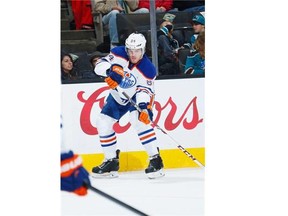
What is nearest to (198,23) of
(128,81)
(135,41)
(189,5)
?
(189,5)

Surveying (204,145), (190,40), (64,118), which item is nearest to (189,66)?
(190,40)

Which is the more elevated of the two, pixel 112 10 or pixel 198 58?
pixel 112 10

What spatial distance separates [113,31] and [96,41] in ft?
0.26

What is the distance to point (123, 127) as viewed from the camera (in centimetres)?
356

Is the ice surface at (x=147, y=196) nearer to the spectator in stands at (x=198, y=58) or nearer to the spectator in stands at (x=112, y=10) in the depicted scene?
the spectator in stands at (x=198, y=58)

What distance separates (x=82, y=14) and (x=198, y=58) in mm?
500

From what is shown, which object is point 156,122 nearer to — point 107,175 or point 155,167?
point 155,167

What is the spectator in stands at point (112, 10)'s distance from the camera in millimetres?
3467

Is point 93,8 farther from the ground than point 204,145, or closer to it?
farther from the ground

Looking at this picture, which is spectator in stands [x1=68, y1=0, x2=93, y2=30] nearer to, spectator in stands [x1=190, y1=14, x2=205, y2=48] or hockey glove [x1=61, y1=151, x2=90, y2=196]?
spectator in stands [x1=190, y1=14, x2=205, y2=48]

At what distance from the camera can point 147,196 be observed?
349 centimetres

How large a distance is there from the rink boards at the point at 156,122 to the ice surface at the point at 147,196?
0.21ft

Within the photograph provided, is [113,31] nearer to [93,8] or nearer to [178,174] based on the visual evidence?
[93,8]

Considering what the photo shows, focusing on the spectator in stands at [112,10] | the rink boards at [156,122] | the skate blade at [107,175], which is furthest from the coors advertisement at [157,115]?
the spectator in stands at [112,10]
